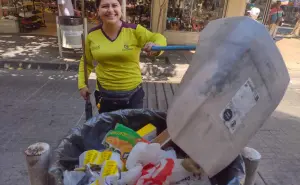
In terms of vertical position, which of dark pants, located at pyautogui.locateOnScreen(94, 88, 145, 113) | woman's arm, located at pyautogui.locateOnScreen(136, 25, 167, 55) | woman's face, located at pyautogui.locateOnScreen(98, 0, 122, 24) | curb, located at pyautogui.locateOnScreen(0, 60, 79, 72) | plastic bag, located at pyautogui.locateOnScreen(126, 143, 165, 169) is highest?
woman's face, located at pyautogui.locateOnScreen(98, 0, 122, 24)

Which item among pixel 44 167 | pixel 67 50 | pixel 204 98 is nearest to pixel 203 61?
pixel 204 98

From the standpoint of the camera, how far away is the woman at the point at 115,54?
1834 millimetres

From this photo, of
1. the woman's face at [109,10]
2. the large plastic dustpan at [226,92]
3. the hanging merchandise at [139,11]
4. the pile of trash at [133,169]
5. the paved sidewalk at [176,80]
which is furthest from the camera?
the hanging merchandise at [139,11]

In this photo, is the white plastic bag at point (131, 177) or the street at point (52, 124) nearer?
the white plastic bag at point (131, 177)

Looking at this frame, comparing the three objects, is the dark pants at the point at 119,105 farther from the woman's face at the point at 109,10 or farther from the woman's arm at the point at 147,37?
the woman's face at the point at 109,10

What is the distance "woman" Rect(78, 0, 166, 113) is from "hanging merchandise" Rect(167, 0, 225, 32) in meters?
7.32

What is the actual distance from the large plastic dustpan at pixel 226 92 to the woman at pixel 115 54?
74cm

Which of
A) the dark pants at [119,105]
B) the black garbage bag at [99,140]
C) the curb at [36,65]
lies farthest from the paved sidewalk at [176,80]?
the black garbage bag at [99,140]

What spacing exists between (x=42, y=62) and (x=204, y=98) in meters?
6.29

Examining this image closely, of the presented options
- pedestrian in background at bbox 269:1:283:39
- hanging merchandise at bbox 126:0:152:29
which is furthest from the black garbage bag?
pedestrian in background at bbox 269:1:283:39

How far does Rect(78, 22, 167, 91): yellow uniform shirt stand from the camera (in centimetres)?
187

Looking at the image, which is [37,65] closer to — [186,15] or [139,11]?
[139,11]

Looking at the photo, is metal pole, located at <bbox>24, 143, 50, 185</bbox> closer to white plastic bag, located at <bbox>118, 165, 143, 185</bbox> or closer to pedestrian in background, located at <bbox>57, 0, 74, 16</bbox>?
white plastic bag, located at <bbox>118, 165, 143, 185</bbox>

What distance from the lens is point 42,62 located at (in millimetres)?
6520
